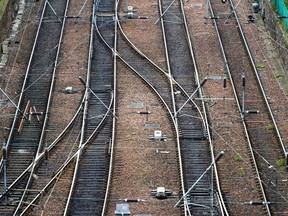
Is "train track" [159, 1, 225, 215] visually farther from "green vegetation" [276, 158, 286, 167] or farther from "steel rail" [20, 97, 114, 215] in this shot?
"steel rail" [20, 97, 114, 215]

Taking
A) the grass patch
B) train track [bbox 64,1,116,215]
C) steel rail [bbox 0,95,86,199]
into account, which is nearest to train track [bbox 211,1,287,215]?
train track [bbox 64,1,116,215]

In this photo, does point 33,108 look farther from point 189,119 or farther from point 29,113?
point 189,119

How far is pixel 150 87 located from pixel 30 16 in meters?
16.0

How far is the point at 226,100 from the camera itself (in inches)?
2313

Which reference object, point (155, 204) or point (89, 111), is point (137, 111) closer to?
point (89, 111)

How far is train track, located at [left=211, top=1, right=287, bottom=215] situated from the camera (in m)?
49.1

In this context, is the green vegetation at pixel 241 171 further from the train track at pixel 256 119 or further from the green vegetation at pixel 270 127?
the green vegetation at pixel 270 127

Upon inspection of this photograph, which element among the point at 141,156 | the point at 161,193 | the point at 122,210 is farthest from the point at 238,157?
the point at 122,210

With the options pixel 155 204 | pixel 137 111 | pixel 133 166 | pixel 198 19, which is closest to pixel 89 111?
pixel 137 111

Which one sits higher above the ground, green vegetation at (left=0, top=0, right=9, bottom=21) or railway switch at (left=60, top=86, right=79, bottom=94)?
green vegetation at (left=0, top=0, right=9, bottom=21)

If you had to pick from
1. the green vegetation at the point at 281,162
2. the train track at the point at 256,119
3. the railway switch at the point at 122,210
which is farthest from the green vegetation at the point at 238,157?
the railway switch at the point at 122,210

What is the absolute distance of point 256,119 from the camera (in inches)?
2228

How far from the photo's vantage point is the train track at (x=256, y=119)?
161ft

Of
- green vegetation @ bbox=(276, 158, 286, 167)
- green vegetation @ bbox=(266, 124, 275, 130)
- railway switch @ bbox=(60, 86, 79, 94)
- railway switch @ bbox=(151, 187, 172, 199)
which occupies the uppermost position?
railway switch @ bbox=(60, 86, 79, 94)
